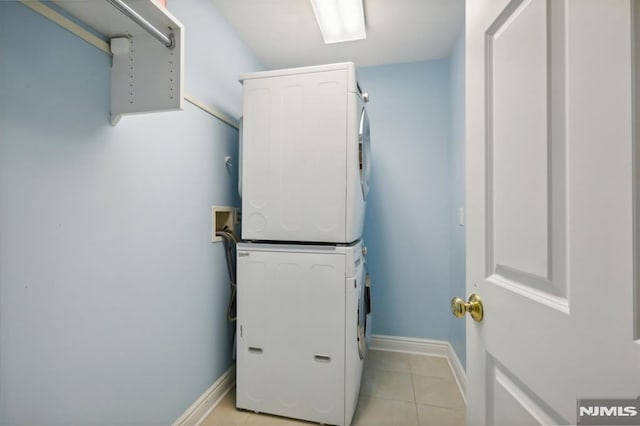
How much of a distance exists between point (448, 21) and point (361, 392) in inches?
100

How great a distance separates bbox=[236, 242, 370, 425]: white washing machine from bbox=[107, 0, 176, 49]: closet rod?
104 centimetres

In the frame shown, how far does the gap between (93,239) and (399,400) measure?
188cm

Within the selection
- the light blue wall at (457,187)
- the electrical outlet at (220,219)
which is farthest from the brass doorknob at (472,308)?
the electrical outlet at (220,219)

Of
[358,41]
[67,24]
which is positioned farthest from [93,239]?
[358,41]

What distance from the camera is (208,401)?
164cm

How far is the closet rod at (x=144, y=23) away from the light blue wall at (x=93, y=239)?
0.92ft

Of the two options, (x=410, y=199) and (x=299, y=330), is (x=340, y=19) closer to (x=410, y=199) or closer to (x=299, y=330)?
(x=410, y=199)

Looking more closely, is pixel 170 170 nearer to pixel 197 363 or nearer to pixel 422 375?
pixel 197 363

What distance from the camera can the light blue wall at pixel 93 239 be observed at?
2.65 ft

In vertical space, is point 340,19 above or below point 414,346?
above

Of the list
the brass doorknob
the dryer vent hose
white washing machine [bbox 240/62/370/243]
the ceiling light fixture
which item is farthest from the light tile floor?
the ceiling light fixture

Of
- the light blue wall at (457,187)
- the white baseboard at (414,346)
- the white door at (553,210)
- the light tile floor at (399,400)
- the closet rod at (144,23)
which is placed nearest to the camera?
the white door at (553,210)

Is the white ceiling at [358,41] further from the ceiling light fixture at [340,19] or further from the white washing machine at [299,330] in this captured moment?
the white washing machine at [299,330]

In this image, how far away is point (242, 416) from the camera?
5.34ft
